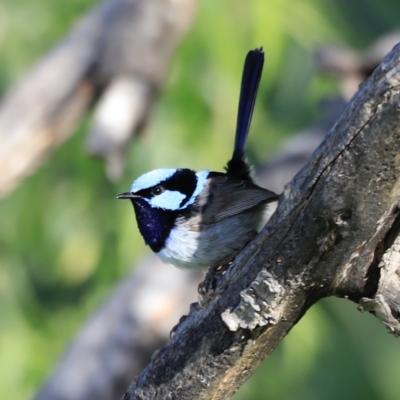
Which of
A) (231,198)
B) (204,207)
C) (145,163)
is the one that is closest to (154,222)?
(204,207)

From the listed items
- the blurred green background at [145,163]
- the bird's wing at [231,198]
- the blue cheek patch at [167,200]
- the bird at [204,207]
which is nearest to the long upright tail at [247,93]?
the bird at [204,207]

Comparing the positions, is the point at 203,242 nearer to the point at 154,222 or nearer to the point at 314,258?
the point at 154,222

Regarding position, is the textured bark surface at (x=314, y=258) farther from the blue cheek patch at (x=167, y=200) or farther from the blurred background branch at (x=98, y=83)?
the blurred background branch at (x=98, y=83)

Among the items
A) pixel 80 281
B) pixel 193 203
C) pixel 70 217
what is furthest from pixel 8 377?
pixel 193 203

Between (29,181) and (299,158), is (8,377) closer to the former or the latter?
(29,181)

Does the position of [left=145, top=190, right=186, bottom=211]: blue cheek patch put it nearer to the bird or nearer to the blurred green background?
the bird

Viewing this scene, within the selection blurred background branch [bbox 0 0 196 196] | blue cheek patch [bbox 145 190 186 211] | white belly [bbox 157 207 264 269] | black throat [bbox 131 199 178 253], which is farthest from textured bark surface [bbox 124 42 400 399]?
blurred background branch [bbox 0 0 196 196]
